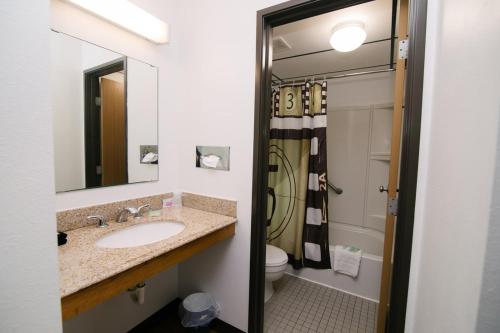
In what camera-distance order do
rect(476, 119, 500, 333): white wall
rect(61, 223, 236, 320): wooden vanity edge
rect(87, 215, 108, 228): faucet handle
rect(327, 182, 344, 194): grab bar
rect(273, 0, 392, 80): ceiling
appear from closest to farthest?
rect(476, 119, 500, 333): white wall, rect(61, 223, 236, 320): wooden vanity edge, rect(87, 215, 108, 228): faucet handle, rect(273, 0, 392, 80): ceiling, rect(327, 182, 344, 194): grab bar

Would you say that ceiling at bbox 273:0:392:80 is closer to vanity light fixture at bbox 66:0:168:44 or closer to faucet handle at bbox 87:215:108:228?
vanity light fixture at bbox 66:0:168:44

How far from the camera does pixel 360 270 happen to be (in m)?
2.01

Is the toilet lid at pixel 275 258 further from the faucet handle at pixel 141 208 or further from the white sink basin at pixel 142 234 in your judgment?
the faucet handle at pixel 141 208

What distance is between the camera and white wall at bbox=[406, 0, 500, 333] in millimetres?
375

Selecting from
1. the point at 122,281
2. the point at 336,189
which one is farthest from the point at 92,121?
the point at 336,189

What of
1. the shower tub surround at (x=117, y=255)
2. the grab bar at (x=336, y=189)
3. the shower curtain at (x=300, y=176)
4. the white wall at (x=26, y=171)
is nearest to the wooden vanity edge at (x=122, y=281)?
the shower tub surround at (x=117, y=255)

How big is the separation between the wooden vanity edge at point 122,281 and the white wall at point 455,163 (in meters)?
1.01

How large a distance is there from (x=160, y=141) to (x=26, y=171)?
1.23 metres

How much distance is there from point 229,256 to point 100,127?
1151mm

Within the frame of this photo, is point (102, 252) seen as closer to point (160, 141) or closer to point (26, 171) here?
point (26, 171)

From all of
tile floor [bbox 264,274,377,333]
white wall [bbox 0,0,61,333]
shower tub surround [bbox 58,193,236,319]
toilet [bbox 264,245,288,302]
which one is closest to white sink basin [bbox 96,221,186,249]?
shower tub surround [bbox 58,193,236,319]

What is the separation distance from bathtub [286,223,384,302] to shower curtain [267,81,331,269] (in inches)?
3.9

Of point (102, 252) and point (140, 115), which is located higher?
point (140, 115)

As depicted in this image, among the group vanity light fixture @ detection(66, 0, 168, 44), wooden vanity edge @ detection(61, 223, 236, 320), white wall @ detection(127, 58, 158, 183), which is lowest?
wooden vanity edge @ detection(61, 223, 236, 320)
